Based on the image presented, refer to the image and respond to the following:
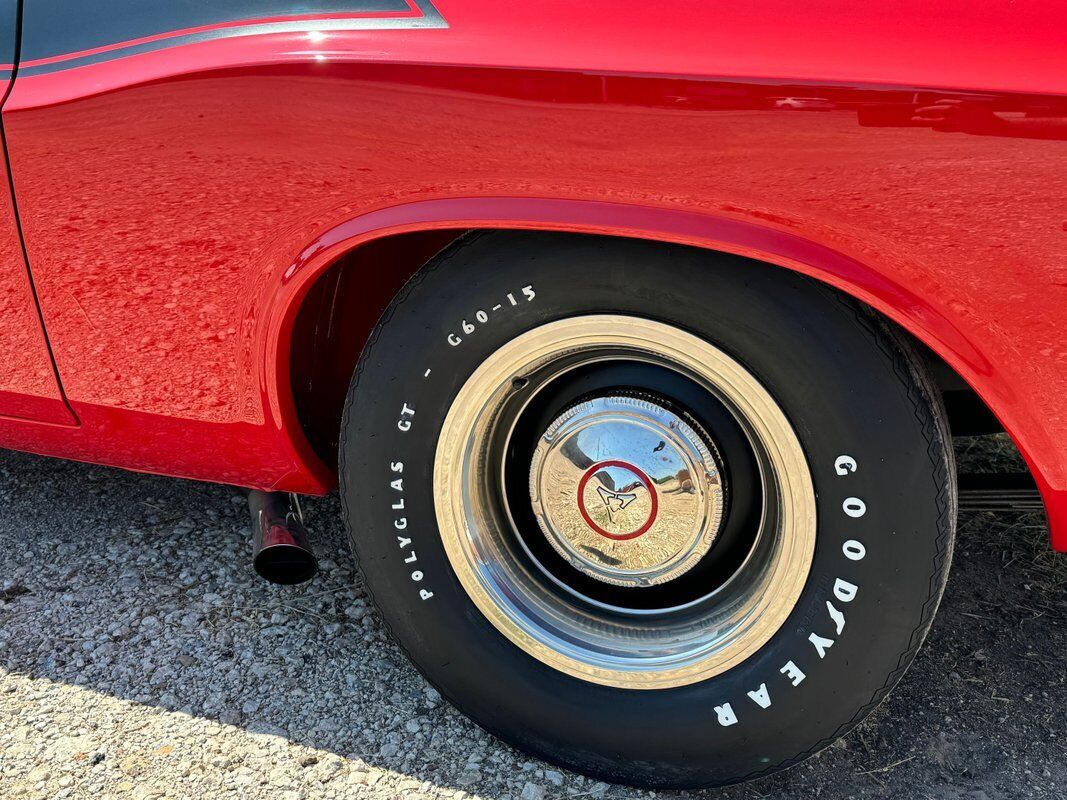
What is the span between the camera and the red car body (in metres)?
1.32

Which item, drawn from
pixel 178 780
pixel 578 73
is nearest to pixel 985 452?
pixel 578 73

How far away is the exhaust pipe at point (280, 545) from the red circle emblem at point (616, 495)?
0.60 m

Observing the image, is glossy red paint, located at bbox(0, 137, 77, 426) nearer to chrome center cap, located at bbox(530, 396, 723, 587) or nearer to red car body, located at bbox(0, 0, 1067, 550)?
red car body, located at bbox(0, 0, 1067, 550)

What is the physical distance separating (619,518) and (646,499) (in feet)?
0.21

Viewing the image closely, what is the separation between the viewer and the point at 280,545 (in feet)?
6.68

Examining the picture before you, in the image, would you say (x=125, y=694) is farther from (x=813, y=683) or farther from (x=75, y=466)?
(x=813, y=683)

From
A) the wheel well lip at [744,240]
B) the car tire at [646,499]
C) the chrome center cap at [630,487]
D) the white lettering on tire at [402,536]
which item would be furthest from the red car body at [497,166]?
the chrome center cap at [630,487]

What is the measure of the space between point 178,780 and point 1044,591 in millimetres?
1978

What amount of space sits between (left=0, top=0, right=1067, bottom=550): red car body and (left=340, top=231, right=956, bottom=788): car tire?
12 cm

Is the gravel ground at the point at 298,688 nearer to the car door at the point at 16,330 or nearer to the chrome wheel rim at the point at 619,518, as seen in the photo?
the chrome wheel rim at the point at 619,518

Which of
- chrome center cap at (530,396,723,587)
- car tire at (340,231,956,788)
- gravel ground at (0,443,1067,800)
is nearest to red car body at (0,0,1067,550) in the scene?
car tire at (340,231,956,788)

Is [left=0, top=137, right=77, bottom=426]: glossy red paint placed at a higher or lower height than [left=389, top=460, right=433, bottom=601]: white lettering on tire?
higher

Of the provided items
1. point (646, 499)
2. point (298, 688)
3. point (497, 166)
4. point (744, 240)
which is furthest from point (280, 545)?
point (744, 240)

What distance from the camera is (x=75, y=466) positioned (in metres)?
2.88
